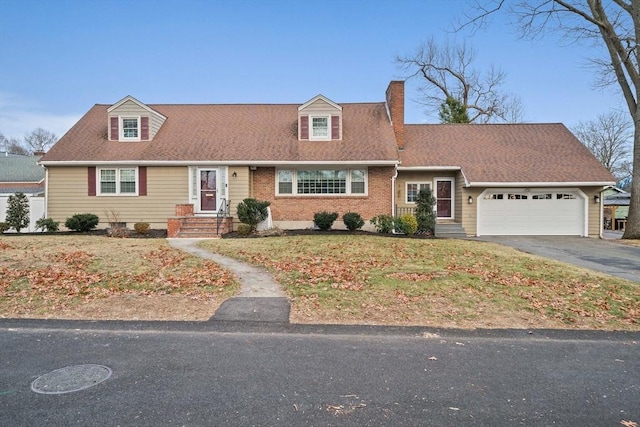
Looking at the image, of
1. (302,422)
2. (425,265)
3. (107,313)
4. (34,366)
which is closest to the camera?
(302,422)

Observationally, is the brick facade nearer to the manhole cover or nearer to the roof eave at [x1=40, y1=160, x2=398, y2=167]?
the roof eave at [x1=40, y1=160, x2=398, y2=167]

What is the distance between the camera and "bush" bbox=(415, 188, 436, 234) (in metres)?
16.9

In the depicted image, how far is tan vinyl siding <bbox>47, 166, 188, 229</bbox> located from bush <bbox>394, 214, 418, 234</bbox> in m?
9.22

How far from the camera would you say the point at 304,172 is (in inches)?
713

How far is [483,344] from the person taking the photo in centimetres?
502

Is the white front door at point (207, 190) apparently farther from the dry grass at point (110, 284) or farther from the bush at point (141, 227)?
the dry grass at point (110, 284)

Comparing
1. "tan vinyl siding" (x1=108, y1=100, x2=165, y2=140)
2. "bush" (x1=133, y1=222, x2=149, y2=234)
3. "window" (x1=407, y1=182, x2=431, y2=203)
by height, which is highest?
"tan vinyl siding" (x1=108, y1=100, x2=165, y2=140)

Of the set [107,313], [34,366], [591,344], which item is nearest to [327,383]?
[34,366]

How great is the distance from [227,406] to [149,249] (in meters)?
9.59

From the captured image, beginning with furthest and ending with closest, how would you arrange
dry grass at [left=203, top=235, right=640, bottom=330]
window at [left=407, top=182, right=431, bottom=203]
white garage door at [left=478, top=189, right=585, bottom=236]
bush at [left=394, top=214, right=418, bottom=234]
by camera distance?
1. window at [left=407, top=182, right=431, bottom=203]
2. white garage door at [left=478, top=189, right=585, bottom=236]
3. bush at [left=394, top=214, right=418, bottom=234]
4. dry grass at [left=203, top=235, right=640, bottom=330]

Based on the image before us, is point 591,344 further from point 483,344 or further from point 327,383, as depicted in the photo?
point 327,383

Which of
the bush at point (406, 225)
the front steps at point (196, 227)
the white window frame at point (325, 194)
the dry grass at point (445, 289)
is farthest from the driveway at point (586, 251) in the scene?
the front steps at point (196, 227)

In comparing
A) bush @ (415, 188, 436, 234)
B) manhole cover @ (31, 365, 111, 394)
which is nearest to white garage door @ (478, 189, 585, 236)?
bush @ (415, 188, 436, 234)

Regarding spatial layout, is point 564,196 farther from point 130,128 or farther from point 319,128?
point 130,128
